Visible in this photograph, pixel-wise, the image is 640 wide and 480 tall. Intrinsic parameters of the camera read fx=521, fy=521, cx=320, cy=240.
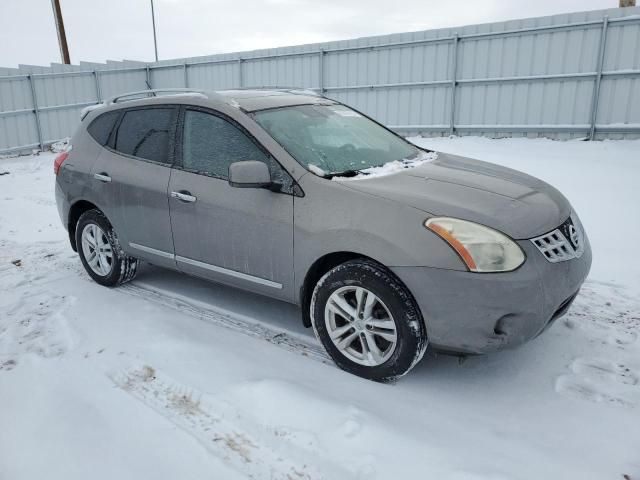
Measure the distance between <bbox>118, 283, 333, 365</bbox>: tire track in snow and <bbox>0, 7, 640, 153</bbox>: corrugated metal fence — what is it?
19.8ft

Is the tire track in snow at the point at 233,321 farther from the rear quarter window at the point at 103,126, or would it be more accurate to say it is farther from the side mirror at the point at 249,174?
the rear quarter window at the point at 103,126

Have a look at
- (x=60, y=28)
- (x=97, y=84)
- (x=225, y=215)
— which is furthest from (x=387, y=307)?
(x=60, y=28)

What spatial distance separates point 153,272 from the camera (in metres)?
5.18

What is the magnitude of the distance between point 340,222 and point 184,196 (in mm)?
1371

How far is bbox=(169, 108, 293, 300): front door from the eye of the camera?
11.1 ft

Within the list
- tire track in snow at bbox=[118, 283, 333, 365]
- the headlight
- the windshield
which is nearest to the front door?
the windshield

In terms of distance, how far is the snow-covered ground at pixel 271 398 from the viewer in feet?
8.07

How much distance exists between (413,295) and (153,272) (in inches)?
125

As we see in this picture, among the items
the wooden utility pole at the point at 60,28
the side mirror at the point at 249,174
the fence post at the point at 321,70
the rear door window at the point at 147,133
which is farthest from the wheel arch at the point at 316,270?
the wooden utility pole at the point at 60,28

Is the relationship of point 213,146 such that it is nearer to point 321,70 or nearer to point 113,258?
point 113,258

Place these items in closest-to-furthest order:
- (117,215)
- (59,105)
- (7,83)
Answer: (117,215) < (7,83) < (59,105)

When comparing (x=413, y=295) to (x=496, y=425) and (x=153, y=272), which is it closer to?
(x=496, y=425)

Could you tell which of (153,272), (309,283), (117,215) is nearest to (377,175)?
(309,283)

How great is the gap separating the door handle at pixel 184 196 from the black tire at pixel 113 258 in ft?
3.47
